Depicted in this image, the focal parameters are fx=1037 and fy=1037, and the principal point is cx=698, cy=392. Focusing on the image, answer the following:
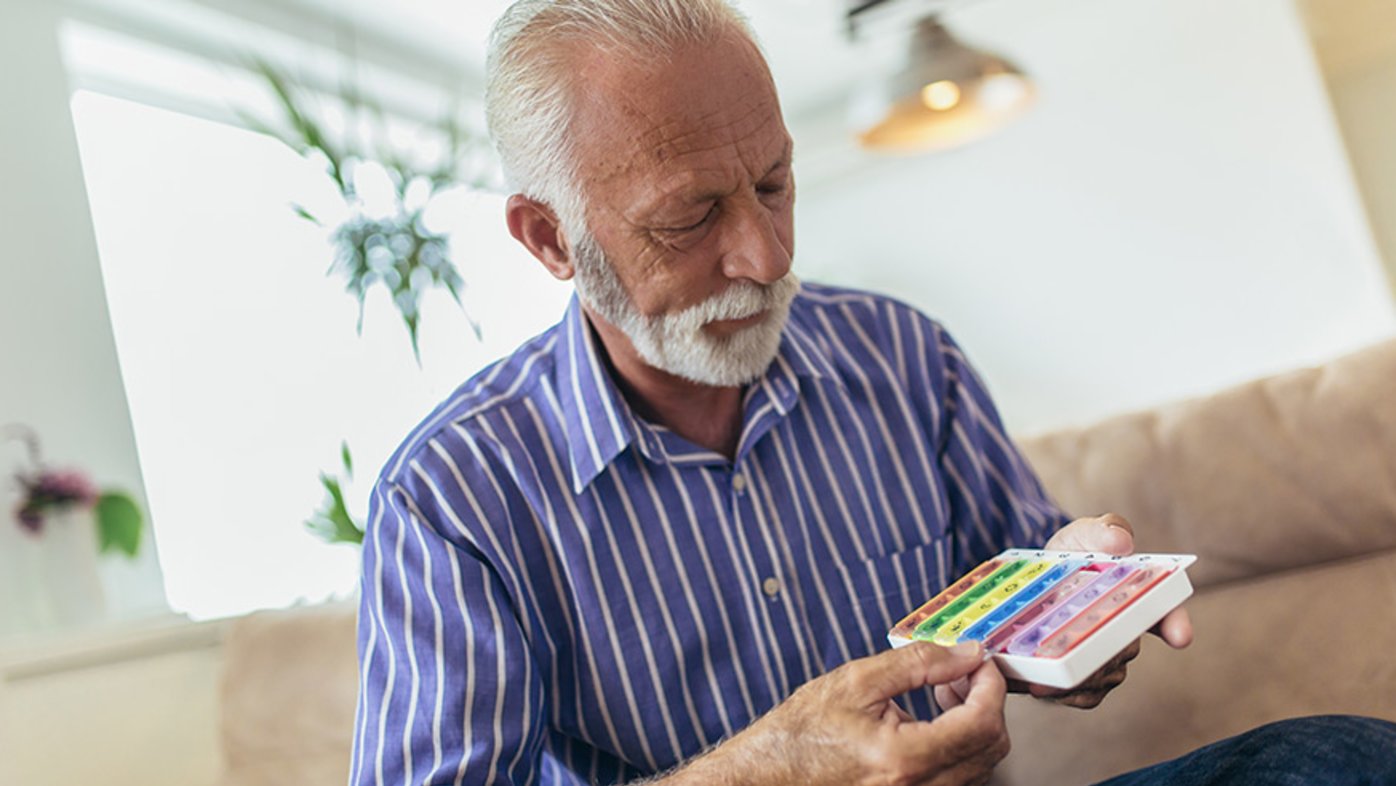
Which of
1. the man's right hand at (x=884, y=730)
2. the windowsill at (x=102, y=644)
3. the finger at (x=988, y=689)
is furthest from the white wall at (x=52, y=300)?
the finger at (x=988, y=689)

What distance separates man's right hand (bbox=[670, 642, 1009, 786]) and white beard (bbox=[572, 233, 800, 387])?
37cm

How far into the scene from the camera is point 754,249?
0.91m

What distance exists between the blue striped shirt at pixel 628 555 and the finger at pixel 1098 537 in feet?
0.66

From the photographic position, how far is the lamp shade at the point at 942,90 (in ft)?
Answer: 7.05

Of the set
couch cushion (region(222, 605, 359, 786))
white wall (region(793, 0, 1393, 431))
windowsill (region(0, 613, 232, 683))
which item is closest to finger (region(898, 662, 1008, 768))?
couch cushion (region(222, 605, 359, 786))

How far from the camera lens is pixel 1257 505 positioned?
1.19 metres

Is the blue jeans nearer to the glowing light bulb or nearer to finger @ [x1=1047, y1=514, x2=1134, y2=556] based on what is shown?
finger @ [x1=1047, y1=514, x2=1134, y2=556]

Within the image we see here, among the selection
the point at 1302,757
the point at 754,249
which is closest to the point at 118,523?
the point at 754,249

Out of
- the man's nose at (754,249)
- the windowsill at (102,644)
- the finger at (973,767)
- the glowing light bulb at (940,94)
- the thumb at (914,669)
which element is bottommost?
the finger at (973,767)

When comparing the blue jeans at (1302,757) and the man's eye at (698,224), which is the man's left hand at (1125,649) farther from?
the man's eye at (698,224)

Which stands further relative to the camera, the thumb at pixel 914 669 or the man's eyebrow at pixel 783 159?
the man's eyebrow at pixel 783 159

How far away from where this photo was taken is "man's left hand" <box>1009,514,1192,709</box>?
0.68 meters

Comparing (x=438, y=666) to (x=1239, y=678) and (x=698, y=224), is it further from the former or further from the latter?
(x=1239, y=678)

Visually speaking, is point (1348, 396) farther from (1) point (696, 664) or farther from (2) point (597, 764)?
(2) point (597, 764)
